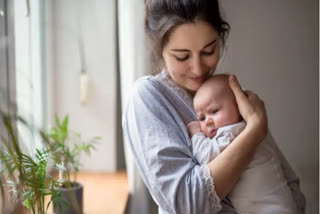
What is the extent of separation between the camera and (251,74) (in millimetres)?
2045

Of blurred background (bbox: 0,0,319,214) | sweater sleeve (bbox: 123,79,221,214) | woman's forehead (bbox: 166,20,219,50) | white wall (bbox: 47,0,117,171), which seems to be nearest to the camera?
sweater sleeve (bbox: 123,79,221,214)

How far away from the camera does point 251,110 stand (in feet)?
3.78

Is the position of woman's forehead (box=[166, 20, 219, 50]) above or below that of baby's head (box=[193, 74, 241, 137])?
above

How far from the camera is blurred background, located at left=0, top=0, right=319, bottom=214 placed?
1995 millimetres

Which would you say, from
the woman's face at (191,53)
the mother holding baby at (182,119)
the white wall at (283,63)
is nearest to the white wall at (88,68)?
the white wall at (283,63)

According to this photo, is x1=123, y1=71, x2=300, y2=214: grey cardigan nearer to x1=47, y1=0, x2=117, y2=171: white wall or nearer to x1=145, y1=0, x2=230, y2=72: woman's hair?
x1=145, y1=0, x2=230, y2=72: woman's hair

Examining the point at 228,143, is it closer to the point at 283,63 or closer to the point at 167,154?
the point at 167,154

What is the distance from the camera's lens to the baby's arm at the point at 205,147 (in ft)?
3.64

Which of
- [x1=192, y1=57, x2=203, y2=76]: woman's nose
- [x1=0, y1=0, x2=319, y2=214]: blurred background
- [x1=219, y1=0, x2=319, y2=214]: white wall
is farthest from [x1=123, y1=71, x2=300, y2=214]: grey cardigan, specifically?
[x1=219, y1=0, x2=319, y2=214]: white wall

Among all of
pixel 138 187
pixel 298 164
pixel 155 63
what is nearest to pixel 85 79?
pixel 138 187

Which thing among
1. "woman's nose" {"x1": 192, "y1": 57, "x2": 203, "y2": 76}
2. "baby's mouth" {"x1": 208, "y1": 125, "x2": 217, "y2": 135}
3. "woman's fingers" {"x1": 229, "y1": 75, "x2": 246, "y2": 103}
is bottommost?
"baby's mouth" {"x1": 208, "y1": 125, "x2": 217, "y2": 135}

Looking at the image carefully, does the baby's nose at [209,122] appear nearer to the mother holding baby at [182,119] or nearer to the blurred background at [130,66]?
the mother holding baby at [182,119]

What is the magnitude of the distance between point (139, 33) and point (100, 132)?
0.70 m

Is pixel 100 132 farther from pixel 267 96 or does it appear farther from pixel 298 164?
pixel 298 164
